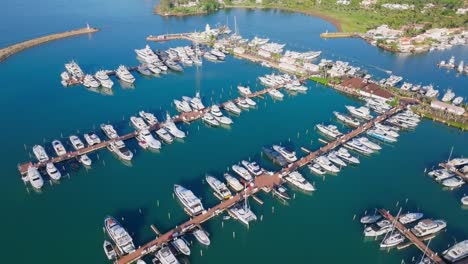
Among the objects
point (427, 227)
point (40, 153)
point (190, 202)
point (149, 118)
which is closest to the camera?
point (427, 227)

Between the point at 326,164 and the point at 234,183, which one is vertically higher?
the point at 326,164

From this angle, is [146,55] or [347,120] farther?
[146,55]

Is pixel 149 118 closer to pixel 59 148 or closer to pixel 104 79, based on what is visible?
pixel 59 148

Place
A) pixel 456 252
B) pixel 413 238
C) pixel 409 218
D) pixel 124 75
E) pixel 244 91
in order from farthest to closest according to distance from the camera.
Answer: pixel 124 75 < pixel 244 91 < pixel 409 218 < pixel 413 238 < pixel 456 252

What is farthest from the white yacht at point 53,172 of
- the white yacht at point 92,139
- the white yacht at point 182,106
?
the white yacht at point 182,106

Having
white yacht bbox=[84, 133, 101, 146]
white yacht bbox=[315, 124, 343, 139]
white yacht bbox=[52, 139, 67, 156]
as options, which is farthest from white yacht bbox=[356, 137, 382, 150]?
white yacht bbox=[52, 139, 67, 156]

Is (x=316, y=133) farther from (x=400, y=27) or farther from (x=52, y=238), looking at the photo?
(x=400, y=27)

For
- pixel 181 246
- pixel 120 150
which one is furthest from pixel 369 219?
pixel 120 150
